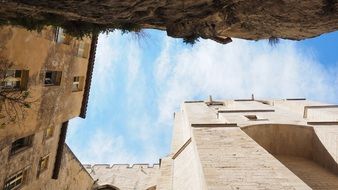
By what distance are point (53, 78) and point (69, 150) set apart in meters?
5.71

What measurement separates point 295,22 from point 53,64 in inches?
304

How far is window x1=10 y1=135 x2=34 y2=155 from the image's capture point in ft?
35.2

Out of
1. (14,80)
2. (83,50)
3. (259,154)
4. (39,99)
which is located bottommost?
(259,154)

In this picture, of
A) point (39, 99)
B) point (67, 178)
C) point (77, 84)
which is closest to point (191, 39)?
point (39, 99)

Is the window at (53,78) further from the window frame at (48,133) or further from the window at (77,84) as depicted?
the window frame at (48,133)

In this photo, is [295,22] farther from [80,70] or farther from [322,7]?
[80,70]

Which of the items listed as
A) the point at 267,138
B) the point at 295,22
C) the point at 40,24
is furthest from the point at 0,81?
the point at 267,138

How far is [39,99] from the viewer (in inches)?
411

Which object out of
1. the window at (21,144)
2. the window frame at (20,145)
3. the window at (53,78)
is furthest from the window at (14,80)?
the window at (21,144)

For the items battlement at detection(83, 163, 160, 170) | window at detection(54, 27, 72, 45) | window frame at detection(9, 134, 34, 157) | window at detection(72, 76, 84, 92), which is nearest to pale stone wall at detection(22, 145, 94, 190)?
window frame at detection(9, 134, 34, 157)

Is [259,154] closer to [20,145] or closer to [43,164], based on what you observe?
[20,145]

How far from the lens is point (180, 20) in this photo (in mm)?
5918

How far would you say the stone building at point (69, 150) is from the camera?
759 cm

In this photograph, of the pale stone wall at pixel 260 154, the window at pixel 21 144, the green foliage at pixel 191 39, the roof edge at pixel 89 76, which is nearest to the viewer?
the green foliage at pixel 191 39
